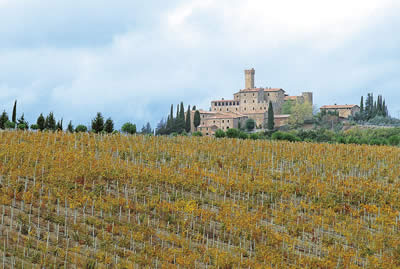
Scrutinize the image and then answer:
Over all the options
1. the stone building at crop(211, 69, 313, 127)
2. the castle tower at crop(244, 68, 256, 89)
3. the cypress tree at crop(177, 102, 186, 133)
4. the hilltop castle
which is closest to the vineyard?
the cypress tree at crop(177, 102, 186, 133)

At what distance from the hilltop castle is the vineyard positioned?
6409 cm

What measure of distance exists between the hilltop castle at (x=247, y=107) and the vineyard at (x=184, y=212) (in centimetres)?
6409

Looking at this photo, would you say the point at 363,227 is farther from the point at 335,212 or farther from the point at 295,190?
the point at 295,190

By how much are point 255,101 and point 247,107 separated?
2109 mm

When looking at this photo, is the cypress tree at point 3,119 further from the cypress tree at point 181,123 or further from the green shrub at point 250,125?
the green shrub at point 250,125

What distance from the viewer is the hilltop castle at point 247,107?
281ft

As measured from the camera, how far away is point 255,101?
94.2 m

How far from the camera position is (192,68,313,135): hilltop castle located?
281 feet

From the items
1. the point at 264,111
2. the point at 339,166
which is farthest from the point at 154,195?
the point at 264,111

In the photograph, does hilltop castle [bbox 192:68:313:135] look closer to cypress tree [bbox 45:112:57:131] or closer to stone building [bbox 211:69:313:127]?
stone building [bbox 211:69:313:127]

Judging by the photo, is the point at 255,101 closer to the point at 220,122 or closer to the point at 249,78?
the point at 249,78

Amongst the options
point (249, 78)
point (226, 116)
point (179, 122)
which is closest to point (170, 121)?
point (179, 122)

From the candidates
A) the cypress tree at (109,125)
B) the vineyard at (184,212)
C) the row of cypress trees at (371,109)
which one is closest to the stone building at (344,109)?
the row of cypress trees at (371,109)

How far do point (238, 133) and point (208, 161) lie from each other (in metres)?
21.9
